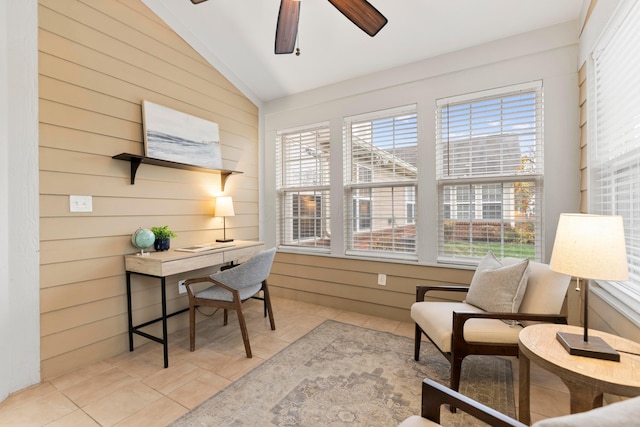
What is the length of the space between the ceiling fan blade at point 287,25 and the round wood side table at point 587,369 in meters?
2.35

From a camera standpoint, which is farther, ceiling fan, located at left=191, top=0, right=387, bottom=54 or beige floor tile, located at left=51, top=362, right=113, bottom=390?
beige floor tile, located at left=51, top=362, right=113, bottom=390

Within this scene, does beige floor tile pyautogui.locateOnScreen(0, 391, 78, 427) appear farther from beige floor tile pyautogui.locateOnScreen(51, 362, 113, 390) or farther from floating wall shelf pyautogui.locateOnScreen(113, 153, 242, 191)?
floating wall shelf pyautogui.locateOnScreen(113, 153, 242, 191)

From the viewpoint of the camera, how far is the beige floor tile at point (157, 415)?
5.44 feet

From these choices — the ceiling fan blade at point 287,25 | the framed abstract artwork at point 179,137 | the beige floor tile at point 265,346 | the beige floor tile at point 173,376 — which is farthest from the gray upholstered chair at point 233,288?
the ceiling fan blade at point 287,25

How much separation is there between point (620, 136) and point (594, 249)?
3.33 ft

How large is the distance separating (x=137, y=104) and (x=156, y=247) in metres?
1.28

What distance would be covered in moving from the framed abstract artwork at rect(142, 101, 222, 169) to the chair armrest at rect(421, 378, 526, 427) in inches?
107

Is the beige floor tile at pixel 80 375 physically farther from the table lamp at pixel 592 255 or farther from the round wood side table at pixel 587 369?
the table lamp at pixel 592 255

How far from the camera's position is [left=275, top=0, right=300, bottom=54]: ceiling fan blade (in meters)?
1.91

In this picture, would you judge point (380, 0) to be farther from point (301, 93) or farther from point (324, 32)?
point (301, 93)

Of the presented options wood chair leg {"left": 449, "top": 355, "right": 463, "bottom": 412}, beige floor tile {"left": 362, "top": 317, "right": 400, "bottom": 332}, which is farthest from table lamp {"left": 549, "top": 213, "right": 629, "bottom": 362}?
beige floor tile {"left": 362, "top": 317, "right": 400, "bottom": 332}

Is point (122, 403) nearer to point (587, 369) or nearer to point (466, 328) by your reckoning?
point (466, 328)

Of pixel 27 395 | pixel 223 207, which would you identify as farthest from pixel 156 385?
pixel 223 207

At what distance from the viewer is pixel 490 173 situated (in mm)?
2666
